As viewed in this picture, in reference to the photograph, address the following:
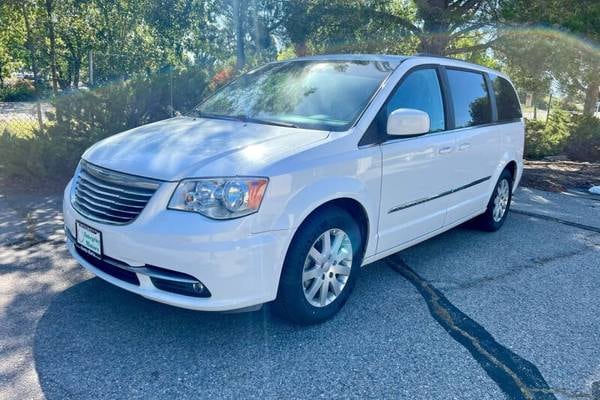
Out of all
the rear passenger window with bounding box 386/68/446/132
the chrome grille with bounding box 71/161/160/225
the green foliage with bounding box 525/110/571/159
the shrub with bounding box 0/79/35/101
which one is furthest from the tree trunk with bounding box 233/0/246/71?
the shrub with bounding box 0/79/35/101

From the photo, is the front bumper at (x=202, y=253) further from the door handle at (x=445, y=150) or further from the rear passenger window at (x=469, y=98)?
the rear passenger window at (x=469, y=98)

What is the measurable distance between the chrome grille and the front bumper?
0.21 feet

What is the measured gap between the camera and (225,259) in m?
2.70

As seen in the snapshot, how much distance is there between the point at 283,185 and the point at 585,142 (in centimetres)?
1518

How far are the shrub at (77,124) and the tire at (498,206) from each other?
5.42 metres

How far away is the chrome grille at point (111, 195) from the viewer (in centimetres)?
287

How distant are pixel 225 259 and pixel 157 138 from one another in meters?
1.18

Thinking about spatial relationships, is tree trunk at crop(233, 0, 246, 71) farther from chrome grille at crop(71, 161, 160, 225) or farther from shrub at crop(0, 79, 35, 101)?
shrub at crop(0, 79, 35, 101)

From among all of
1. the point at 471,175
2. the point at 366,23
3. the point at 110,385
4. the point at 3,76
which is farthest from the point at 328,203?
the point at 3,76

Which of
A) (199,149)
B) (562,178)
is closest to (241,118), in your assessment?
(199,149)

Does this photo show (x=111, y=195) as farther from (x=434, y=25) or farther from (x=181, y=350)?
(x=434, y=25)

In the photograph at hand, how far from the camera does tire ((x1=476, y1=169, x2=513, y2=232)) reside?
5.52 meters

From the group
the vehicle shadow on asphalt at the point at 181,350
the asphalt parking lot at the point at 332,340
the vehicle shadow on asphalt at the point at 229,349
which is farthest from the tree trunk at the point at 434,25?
the vehicle shadow on asphalt at the point at 181,350

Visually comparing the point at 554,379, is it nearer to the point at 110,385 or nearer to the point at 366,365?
the point at 366,365
